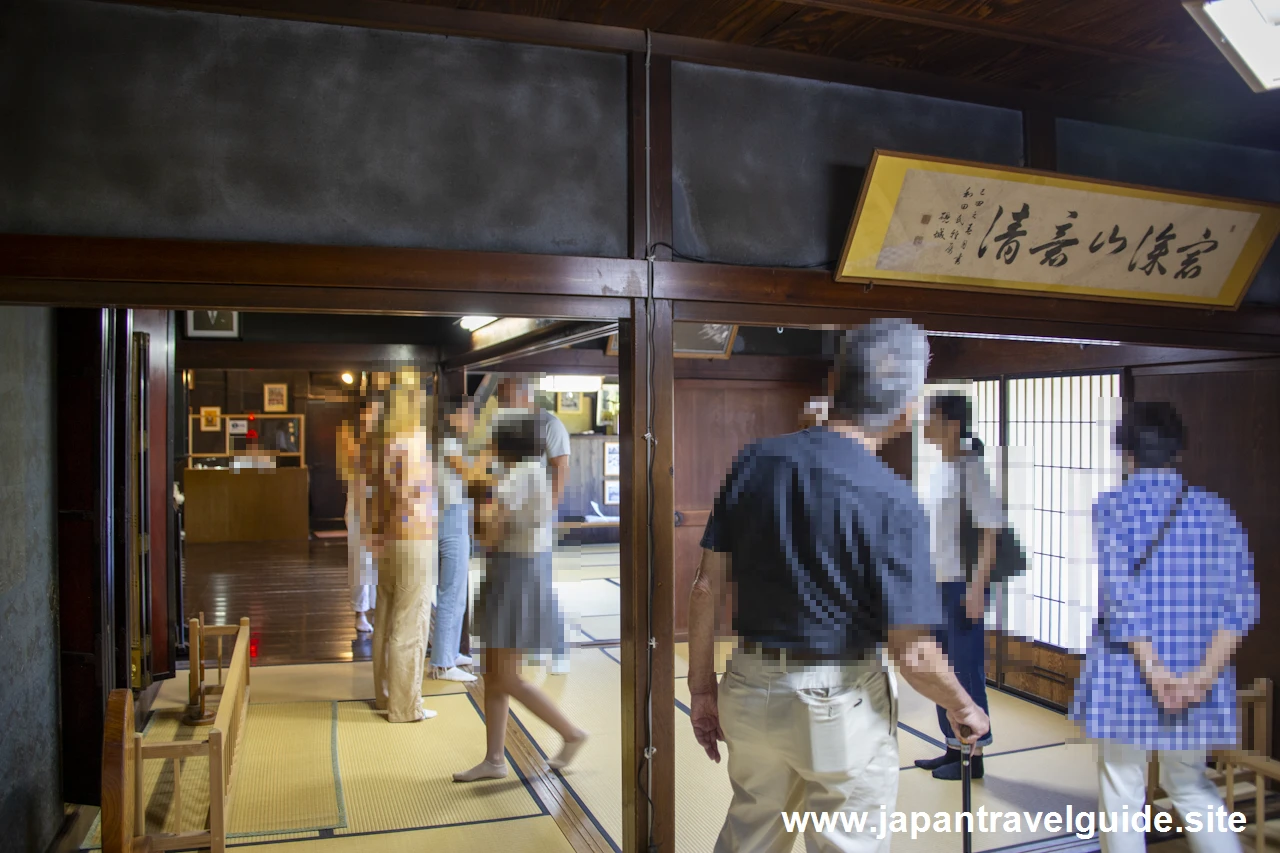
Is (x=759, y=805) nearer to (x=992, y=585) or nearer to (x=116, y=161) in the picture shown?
(x=992, y=585)

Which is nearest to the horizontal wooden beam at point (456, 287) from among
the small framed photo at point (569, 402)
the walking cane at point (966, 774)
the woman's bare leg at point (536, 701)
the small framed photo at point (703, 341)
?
the walking cane at point (966, 774)

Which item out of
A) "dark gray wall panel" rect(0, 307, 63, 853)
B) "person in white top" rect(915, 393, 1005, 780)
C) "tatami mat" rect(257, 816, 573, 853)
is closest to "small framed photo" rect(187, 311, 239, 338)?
"dark gray wall panel" rect(0, 307, 63, 853)

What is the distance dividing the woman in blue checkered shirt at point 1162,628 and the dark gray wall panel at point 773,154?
103cm

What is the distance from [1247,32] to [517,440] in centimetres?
255

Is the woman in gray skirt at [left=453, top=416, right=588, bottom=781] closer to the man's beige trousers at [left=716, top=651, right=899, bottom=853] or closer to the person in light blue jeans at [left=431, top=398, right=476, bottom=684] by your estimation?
the person in light blue jeans at [left=431, top=398, right=476, bottom=684]

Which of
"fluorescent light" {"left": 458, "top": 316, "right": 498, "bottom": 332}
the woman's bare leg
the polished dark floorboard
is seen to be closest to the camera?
the woman's bare leg

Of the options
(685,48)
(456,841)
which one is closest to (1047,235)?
(685,48)

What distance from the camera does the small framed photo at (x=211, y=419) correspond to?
492 inches

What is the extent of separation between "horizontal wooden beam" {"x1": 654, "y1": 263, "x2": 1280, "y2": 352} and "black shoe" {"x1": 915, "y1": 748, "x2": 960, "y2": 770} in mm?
1729

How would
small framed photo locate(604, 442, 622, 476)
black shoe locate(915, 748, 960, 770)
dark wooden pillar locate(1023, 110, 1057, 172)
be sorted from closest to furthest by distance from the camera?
dark wooden pillar locate(1023, 110, 1057, 172)
black shoe locate(915, 748, 960, 770)
small framed photo locate(604, 442, 622, 476)

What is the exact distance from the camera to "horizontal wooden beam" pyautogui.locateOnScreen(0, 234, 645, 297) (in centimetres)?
199

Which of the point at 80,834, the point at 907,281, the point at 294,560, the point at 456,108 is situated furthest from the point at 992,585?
the point at 294,560

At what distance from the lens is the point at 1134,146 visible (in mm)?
2994

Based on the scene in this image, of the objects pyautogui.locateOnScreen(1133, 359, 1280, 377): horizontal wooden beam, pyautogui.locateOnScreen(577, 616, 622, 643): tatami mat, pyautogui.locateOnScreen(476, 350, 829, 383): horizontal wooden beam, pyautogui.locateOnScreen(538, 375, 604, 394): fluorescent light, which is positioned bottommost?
pyautogui.locateOnScreen(577, 616, 622, 643): tatami mat
